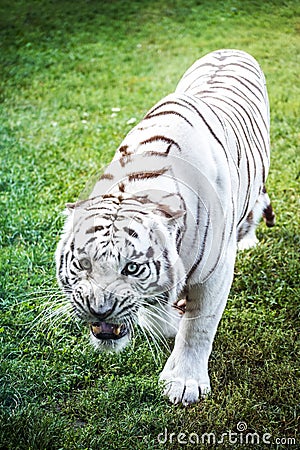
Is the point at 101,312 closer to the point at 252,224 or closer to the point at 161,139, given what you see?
the point at 161,139

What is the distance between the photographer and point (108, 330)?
5.85ft

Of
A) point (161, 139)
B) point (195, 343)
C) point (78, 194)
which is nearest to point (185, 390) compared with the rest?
point (195, 343)

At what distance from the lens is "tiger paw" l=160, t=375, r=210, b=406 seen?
213cm

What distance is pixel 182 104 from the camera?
6.70 feet

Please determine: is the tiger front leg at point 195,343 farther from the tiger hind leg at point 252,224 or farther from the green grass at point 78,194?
the tiger hind leg at point 252,224

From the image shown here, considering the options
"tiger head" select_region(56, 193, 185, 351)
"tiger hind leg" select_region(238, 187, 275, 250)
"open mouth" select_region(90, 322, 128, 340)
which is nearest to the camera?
"tiger head" select_region(56, 193, 185, 351)

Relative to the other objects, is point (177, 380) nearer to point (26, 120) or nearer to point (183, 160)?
point (183, 160)

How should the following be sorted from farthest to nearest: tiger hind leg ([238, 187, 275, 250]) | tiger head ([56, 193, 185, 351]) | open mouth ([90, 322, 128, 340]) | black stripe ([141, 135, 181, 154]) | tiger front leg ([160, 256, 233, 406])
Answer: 1. tiger hind leg ([238, 187, 275, 250])
2. tiger front leg ([160, 256, 233, 406])
3. black stripe ([141, 135, 181, 154])
4. open mouth ([90, 322, 128, 340])
5. tiger head ([56, 193, 185, 351])

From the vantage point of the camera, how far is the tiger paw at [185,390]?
2.13 metres

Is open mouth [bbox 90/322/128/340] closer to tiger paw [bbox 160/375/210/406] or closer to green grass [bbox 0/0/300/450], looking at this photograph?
green grass [bbox 0/0/300/450]

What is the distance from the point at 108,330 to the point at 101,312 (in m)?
0.15

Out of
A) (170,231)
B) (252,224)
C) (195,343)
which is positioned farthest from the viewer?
(252,224)

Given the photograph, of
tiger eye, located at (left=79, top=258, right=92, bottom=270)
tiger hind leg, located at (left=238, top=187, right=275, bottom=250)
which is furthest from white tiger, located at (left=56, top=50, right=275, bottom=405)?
tiger hind leg, located at (left=238, top=187, right=275, bottom=250)

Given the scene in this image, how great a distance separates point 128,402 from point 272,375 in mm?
471
